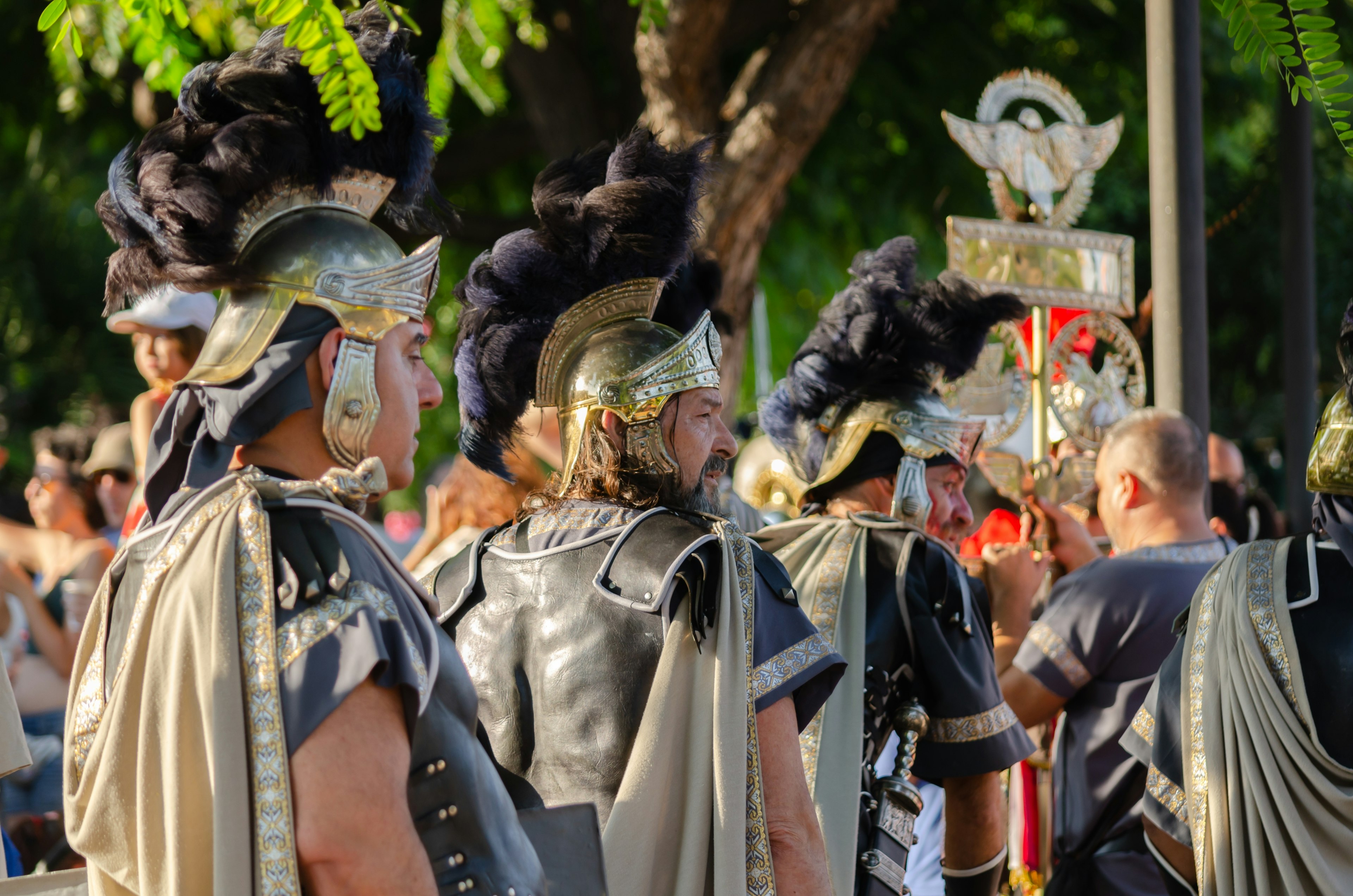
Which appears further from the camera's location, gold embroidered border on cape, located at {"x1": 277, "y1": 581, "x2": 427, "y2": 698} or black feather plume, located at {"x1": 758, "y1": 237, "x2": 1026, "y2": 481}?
black feather plume, located at {"x1": 758, "y1": 237, "x2": 1026, "y2": 481}

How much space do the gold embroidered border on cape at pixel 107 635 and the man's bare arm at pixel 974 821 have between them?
2316 mm

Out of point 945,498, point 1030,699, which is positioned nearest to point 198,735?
point 945,498

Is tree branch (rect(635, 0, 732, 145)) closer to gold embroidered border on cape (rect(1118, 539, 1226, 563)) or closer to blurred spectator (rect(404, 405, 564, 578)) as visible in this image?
blurred spectator (rect(404, 405, 564, 578))

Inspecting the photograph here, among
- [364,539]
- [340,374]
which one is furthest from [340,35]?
[364,539]

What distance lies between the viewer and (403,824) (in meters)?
1.71

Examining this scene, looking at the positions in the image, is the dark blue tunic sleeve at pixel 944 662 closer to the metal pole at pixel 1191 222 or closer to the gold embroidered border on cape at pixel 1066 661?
the gold embroidered border on cape at pixel 1066 661

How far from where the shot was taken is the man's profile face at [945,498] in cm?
402

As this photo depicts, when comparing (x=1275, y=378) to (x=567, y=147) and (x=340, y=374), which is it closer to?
(x=567, y=147)

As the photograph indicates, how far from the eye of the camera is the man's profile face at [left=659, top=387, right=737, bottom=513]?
2.88 meters

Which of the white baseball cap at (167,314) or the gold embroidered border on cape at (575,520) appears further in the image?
the white baseball cap at (167,314)


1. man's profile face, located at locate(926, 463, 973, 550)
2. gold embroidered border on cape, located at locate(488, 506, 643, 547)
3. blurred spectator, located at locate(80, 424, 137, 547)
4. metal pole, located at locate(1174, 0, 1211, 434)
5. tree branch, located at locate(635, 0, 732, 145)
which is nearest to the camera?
gold embroidered border on cape, located at locate(488, 506, 643, 547)

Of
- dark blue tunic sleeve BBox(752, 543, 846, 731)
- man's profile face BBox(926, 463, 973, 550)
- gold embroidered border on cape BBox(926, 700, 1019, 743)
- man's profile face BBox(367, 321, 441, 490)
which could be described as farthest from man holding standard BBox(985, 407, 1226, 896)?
man's profile face BBox(367, 321, 441, 490)

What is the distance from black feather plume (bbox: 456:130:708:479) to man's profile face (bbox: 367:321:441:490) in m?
1.01

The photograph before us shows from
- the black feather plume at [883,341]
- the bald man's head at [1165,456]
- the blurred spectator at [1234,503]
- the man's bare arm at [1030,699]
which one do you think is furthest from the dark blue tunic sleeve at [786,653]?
the blurred spectator at [1234,503]
